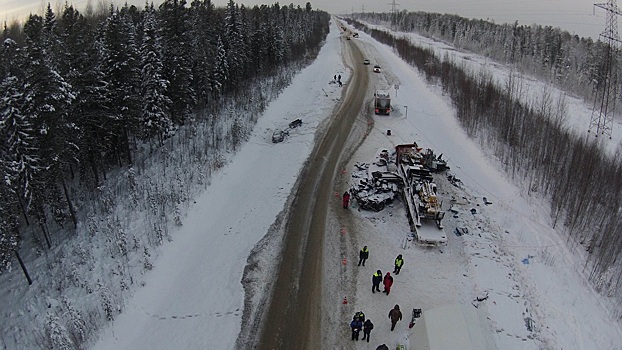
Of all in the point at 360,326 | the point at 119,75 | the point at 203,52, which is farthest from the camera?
the point at 203,52

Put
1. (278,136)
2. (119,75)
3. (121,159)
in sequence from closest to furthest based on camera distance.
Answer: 1. (119,75)
2. (278,136)
3. (121,159)

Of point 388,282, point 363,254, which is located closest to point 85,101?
point 363,254

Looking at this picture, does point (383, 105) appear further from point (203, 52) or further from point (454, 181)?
point (203, 52)

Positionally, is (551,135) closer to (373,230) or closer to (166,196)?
(373,230)

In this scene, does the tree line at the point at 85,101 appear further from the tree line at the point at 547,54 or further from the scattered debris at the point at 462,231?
the tree line at the point at 547,54

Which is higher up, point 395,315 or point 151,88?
point 151,88

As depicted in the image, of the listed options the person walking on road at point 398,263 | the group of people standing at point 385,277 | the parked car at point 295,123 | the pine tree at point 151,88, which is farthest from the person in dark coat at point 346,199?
the pine tree at point 151,88

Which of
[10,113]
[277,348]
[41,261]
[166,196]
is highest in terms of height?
[10,113]

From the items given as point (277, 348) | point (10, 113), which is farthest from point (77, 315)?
point (10, 113)
